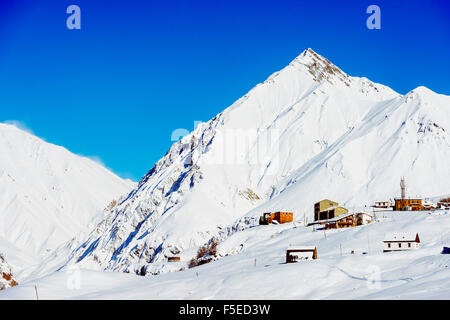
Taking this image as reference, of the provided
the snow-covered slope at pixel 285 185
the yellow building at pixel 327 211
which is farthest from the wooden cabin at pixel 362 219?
the snow-covered slope at pixel 285 185

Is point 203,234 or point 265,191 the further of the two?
point 265,191

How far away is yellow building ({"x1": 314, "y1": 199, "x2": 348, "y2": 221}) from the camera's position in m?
114

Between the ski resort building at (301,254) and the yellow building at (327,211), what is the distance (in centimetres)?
4466

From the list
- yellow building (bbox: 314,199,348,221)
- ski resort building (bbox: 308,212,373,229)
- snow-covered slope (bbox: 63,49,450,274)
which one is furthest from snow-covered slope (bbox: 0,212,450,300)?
snow-covered slope (bbox: 63,49,450,274)

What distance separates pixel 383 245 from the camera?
76875mm

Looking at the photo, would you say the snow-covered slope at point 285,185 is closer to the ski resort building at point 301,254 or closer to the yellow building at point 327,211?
the yellow building at point 327,211

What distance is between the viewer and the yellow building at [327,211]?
4488 inches

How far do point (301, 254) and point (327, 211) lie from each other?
4793cm

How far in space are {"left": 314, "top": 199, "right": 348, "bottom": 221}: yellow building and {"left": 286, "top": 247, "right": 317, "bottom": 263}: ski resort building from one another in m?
44.7

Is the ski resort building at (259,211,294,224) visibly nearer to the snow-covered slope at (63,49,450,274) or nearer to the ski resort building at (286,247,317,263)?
the snow-covered slope at (63,49,450,274)

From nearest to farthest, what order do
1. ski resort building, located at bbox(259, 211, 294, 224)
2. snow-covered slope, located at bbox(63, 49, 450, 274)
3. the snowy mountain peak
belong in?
1. the snowy mountain peak
2. ski resort building, located at bbox(259, 211, 294, 224)
3. snow-covered slope, located at bbox(63, 49, 450, 274)
